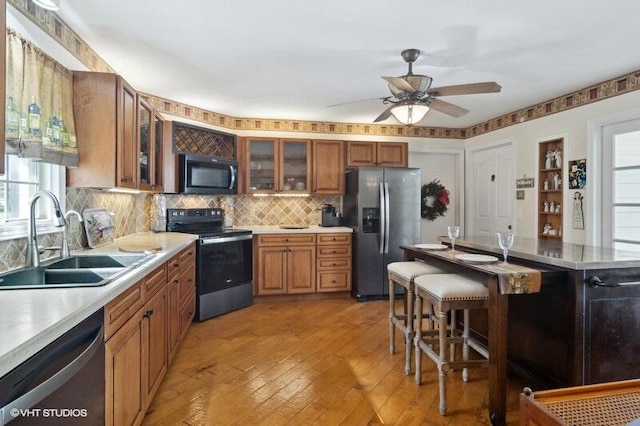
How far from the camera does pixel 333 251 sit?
4605 millimetres

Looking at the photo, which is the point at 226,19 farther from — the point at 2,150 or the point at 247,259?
the point at 247,259

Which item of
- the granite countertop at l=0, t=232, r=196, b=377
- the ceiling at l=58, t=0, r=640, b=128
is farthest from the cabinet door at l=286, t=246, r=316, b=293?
the granite countertop at l=0, t=232, r=196, b=377

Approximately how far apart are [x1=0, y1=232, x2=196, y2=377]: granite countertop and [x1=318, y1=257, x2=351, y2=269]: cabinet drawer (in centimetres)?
296

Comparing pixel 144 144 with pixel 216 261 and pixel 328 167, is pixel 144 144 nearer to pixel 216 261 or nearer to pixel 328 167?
pixel 216 261

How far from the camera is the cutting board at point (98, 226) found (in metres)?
2.58

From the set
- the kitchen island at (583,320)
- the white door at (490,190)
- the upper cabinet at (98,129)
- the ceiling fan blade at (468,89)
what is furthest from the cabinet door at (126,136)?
the white door at (490,190)

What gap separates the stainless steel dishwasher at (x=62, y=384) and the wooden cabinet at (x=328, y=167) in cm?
366

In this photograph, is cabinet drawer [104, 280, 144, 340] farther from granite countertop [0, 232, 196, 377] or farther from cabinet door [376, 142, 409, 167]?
cabinet door [376, 142, 409, 167]

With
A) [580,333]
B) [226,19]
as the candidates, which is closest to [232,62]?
[226,19]

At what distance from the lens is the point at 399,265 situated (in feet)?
9.35

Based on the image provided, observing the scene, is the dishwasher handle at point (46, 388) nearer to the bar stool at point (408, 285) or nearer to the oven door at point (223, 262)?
the bar stool at point (408, 285)

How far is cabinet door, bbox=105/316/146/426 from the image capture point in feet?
4.80

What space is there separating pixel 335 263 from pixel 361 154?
152 cm

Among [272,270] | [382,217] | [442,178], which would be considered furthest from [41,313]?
[442,178]
